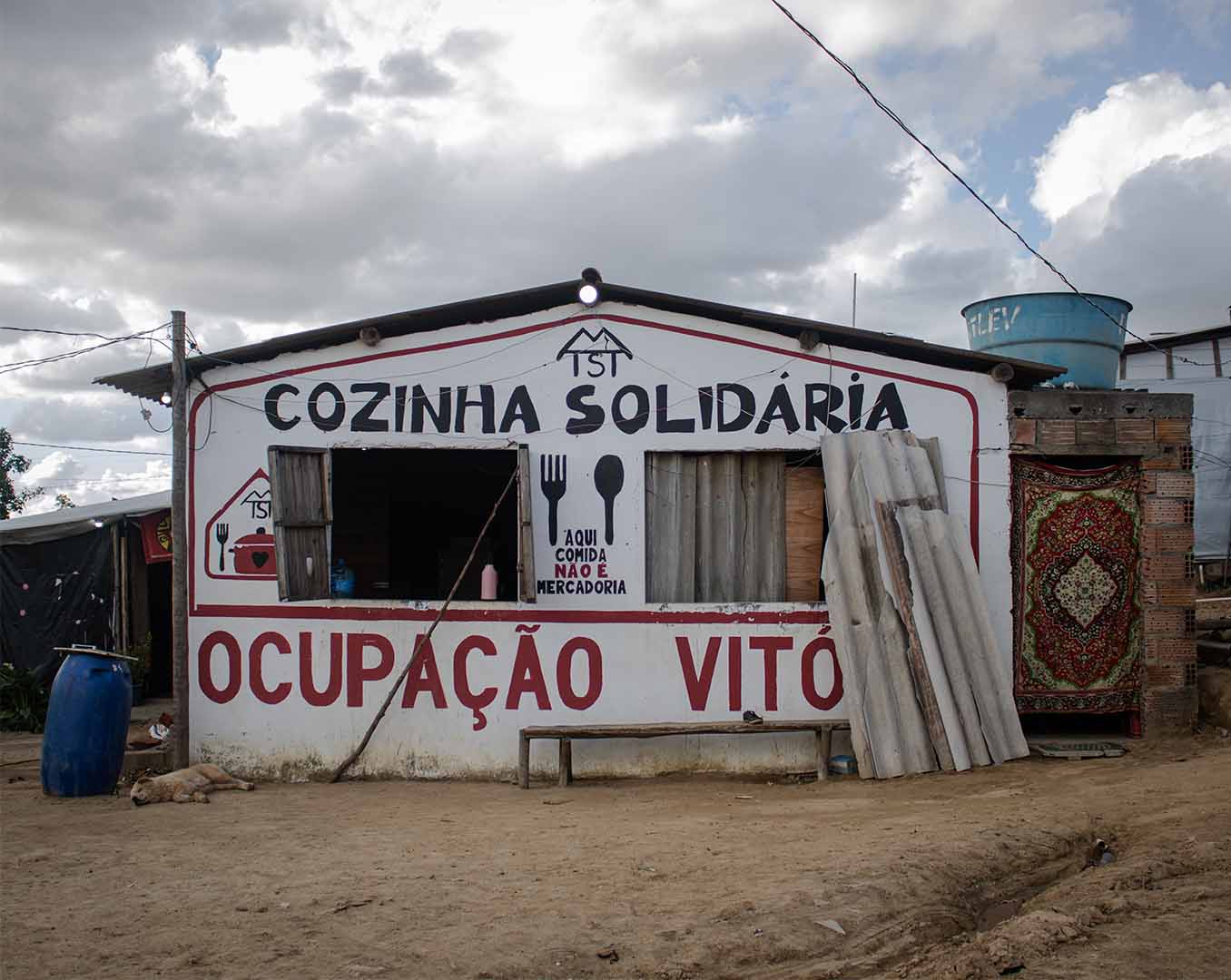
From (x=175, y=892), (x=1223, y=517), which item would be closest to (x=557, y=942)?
(x=175, y=892)

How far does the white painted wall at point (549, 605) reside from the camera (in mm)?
8578

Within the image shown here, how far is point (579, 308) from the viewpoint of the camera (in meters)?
8.87

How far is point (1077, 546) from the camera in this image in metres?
8.62

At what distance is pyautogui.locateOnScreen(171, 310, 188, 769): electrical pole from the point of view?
867 cm

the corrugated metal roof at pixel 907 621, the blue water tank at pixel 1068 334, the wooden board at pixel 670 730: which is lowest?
the wooden board at pixel 670 730

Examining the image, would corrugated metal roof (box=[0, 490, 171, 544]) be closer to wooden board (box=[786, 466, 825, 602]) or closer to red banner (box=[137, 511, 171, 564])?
red banner (box=[137, 511, 171, 564])

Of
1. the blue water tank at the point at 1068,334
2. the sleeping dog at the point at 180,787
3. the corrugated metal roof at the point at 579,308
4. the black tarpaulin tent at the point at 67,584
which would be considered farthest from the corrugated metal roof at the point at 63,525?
the blue water tank at the point at 1068,334

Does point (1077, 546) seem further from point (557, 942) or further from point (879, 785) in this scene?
point (557, 942)

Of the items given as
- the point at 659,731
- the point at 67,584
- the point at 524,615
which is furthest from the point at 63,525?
the point at 659,731

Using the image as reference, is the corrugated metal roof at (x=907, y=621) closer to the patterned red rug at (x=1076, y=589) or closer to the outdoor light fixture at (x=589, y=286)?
the patterned red rug at (x=1076, y=589)

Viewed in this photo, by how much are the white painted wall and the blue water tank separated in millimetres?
888

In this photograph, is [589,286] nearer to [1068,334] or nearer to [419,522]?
[1068,334]

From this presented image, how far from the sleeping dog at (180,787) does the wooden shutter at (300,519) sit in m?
1.57

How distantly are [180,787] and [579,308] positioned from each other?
5010 millimetres
